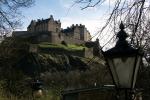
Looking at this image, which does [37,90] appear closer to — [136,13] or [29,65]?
[136,13]

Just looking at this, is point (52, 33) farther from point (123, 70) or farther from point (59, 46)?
point (123, 70)

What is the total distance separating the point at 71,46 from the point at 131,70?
340 ft

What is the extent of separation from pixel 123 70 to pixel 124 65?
0.07 metres

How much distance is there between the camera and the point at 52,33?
10956cm

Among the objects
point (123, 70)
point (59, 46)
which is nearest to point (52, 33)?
point (59, 46)

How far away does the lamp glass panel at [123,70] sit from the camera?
17.7 feet

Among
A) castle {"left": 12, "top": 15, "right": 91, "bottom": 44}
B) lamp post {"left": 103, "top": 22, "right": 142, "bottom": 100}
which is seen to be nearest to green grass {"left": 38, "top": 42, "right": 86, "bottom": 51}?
castle {"left": 12, "top": 15, "right": 91, "bottom": 44}

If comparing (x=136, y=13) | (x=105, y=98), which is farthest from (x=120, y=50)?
(x=105, y=98)

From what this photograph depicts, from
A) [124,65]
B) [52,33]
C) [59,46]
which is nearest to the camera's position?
[124,65]

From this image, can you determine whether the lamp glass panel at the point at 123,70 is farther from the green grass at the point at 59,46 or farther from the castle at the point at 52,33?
the castle at the point at 52,33

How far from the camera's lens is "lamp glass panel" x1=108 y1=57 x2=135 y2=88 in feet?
17.7

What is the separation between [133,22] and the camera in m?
6.99

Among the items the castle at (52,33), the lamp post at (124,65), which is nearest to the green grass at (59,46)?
the castle at (52,33)

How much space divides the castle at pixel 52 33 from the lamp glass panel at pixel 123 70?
96139 millimetres
